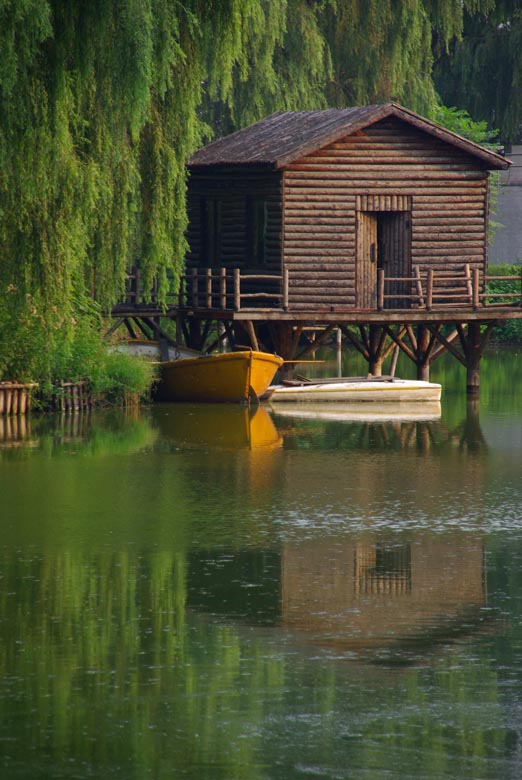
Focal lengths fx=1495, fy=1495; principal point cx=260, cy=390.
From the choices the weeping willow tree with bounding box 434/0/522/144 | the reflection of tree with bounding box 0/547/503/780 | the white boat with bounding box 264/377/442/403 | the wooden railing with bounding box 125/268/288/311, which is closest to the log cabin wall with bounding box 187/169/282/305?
the wooden railing with bounding box 125/268/288/311

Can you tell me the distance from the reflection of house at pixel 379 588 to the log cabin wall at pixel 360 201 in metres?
15.9

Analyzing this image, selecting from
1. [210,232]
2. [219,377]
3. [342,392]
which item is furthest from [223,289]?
[210,232]

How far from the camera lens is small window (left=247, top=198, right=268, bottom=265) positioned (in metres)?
31.9

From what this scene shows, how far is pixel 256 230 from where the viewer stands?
105ft

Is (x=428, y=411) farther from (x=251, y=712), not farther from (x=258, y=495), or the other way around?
(x=251, y=712)

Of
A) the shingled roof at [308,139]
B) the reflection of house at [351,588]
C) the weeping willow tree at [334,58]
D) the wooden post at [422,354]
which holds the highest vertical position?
the weeping willow tree at [334,58]

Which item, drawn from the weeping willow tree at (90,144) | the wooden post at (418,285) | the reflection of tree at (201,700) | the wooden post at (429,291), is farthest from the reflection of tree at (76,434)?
the reflection of tree at (201,700)

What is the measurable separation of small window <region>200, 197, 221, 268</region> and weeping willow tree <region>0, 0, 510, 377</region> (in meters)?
5.05

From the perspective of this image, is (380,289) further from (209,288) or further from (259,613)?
(259,613)

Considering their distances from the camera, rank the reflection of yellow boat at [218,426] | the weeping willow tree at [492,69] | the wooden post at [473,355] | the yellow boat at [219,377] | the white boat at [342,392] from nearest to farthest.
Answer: the reflection of yellow boat at [218,426]
the yellow boat at [219,377]
the white boat at [342,392]
the wooden post at [473,355]
the weeping willow tree at [492,69]

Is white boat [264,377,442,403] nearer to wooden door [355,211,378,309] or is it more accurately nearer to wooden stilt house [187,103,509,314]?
wooden stilt house [187,103,509,314]

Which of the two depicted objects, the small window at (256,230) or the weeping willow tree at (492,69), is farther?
the weeping willow tree at (492,69)

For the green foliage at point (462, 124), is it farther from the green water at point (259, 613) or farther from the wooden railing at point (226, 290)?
the green water at point (259, 613)

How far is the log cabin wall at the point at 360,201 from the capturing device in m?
30.6
